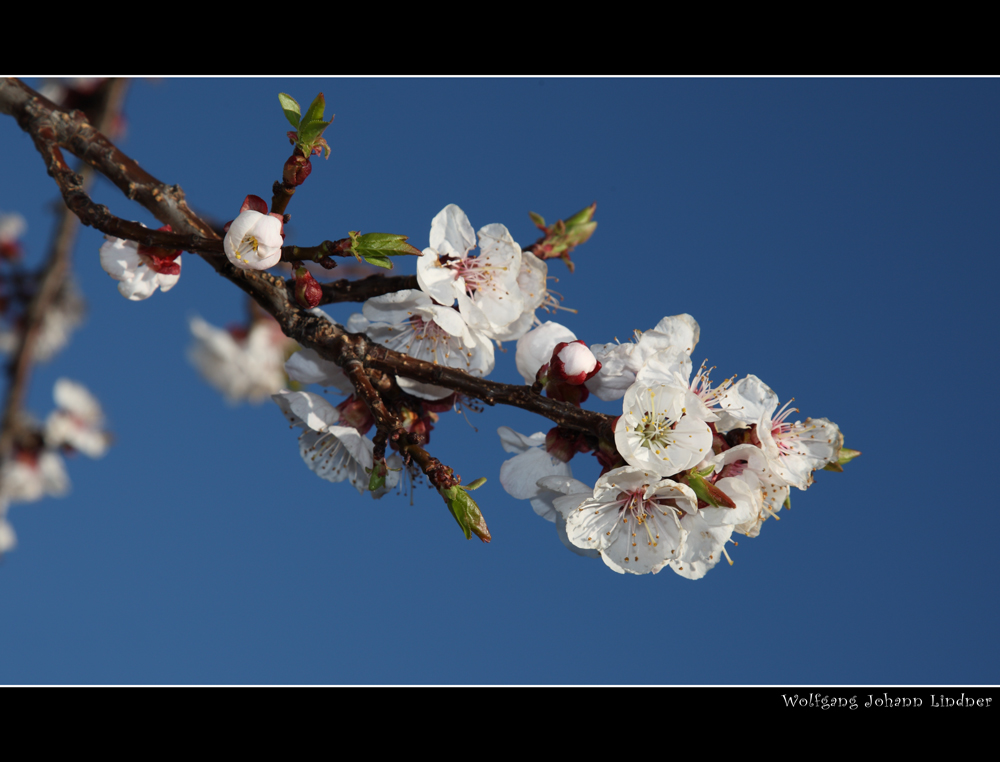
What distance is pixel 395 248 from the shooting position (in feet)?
5.17

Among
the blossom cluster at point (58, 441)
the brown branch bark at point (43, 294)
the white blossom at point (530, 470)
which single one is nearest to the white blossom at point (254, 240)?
the white blossom at point (530, 470)

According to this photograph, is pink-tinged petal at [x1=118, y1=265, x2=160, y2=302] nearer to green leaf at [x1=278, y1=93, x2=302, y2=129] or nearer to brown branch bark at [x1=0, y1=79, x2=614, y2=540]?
brown branch bark at [x1=0, y1=79, x2=614, y2=540]

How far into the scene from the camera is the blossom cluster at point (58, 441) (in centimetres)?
553

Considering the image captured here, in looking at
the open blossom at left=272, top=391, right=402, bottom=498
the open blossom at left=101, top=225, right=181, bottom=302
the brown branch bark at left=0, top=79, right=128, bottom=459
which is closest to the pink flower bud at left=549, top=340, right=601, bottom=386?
the open blossom at left=272, top=391, right=402, bottom=498

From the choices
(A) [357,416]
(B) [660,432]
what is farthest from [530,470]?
(A) [357,416]

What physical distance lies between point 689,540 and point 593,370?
1.61ft

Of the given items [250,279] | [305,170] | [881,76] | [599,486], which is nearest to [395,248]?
[305,170]

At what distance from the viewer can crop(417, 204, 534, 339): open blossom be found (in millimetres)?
1861

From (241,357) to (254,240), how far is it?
3.60 metres

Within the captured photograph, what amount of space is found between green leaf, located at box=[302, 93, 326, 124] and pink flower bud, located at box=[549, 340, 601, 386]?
2.63 ft

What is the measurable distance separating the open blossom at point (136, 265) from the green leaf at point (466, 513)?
41.4 inches

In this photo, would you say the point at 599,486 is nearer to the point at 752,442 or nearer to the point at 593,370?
the point at 593,370

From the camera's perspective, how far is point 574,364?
1708 millimetres

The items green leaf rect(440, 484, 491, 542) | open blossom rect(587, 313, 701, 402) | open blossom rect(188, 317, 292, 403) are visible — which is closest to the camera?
green leaf rect(440, 484, 491, 542)
